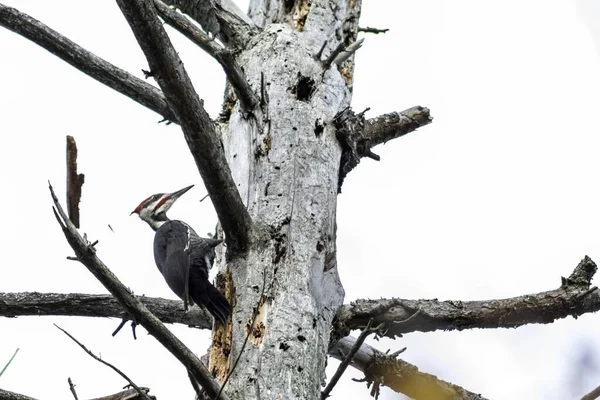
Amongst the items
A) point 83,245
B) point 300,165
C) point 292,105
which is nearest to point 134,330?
point 300,165

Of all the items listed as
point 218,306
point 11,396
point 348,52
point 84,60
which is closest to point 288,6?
point 348,52

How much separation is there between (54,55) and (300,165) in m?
1.15

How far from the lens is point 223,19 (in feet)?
15.0

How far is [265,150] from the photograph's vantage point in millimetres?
3752

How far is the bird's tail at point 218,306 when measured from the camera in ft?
10.9

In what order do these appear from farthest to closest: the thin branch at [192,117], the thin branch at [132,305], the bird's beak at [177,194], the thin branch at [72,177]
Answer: the bird's beak at [177,194] < the thin branch at [192,117] < the thin branch at [132,305] < the thin branch at [72,177]

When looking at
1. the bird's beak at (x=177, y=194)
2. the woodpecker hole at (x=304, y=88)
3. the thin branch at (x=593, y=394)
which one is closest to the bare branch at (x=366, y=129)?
the woodpecker hole at (x=304, y=88)

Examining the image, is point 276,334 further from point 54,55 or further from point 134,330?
point 54,55

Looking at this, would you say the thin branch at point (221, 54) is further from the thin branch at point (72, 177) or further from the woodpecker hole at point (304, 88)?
the thin branch at point (72, 177)

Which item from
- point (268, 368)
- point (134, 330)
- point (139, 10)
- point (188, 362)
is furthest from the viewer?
point (134, 330)

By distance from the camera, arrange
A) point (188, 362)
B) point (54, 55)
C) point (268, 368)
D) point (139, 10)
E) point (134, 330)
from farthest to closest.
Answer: point (54, 55), point (134, 330), point (268, 368), point (139, 10), point (188, 362)

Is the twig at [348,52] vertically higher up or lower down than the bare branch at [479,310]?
higher up

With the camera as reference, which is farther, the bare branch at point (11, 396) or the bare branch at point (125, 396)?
the bare branch at point (125, 396)

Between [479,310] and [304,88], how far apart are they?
1246mm
